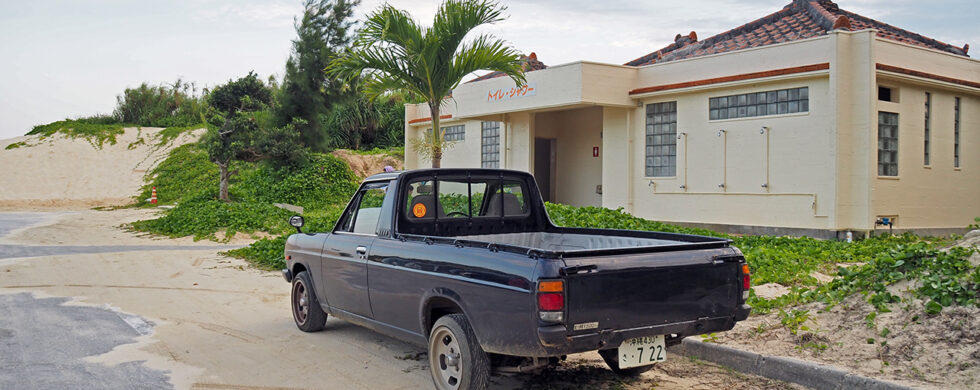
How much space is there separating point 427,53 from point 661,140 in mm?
7552

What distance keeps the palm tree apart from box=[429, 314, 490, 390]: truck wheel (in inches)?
335

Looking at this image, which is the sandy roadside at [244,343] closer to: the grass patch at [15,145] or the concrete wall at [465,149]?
the concrete wall at [465,149]

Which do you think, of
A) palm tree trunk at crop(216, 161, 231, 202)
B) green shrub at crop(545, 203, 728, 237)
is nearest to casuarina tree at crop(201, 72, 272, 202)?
palm tree trunk at crop(216, 161, 231, 202)

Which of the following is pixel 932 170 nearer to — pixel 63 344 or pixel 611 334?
pixel 611 334

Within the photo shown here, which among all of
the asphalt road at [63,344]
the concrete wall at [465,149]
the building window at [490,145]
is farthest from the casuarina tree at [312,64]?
the asphalt road at [63,344]

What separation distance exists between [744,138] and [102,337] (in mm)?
13414

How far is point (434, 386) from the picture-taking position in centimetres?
551

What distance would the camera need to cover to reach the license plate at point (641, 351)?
471cm

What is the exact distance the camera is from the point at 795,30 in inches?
717

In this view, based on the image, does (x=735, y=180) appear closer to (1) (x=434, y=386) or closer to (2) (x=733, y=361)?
(2) (x=733, y=361)

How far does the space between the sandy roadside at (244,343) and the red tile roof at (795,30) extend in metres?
13.3

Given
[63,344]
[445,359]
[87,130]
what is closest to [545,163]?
[63,344]

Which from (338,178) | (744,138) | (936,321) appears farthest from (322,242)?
(338,178)

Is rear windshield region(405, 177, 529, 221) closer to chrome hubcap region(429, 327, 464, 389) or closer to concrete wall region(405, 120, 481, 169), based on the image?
chrome hubcap region(429, 327, 464, 389)
